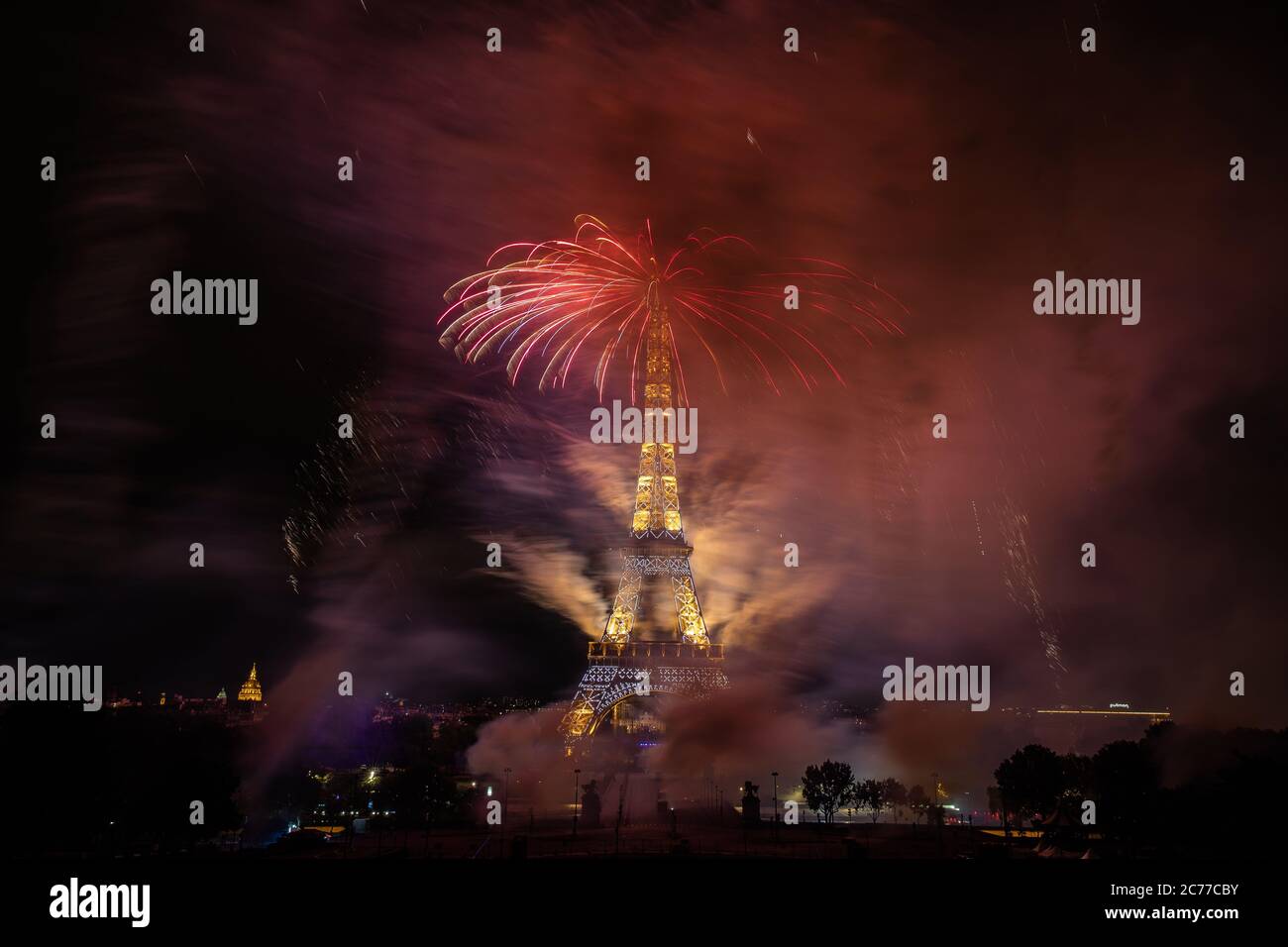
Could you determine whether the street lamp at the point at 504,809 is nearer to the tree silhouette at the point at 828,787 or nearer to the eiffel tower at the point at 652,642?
the eiffel tower at the point at 652,642

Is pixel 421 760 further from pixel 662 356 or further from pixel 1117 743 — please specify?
pixel 1117 743

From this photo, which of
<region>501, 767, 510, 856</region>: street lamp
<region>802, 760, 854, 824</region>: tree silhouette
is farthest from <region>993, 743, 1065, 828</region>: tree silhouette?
<region>501, 767, 510, 856</region>: street lamp

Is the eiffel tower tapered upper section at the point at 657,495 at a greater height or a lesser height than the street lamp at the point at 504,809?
greater

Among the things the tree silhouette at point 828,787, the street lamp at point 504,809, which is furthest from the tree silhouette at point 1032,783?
the street lamp at point 504,809

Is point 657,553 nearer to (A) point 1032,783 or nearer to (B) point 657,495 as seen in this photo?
(B) point 657,495

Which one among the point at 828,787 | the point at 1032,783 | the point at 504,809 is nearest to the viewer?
the point at 1032,783

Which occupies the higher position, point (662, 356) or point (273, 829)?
point (662, 356)

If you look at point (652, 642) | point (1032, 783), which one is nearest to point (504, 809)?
point (652, 642)
